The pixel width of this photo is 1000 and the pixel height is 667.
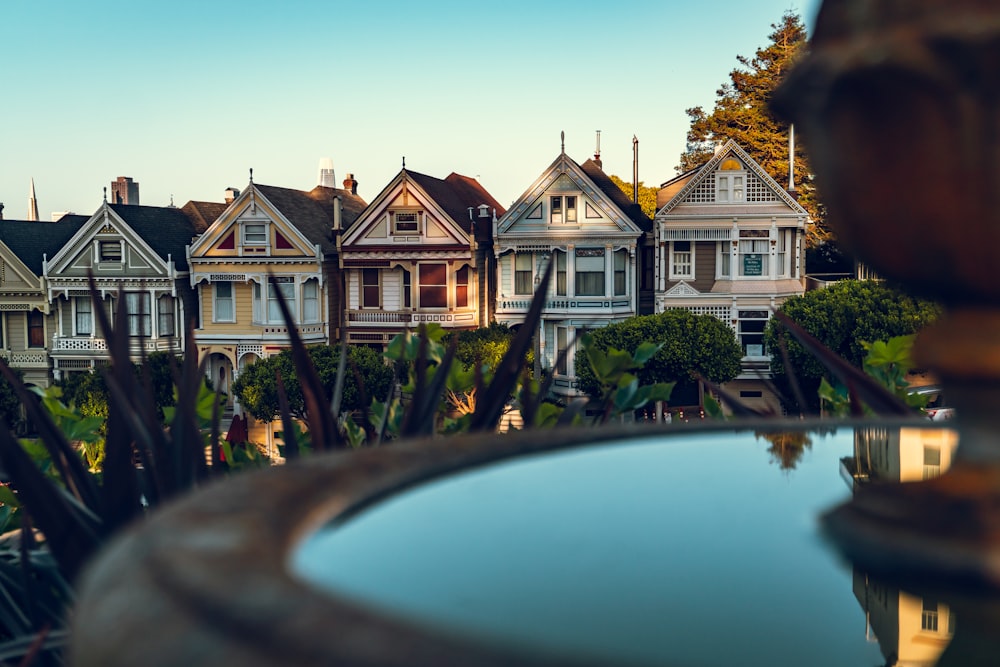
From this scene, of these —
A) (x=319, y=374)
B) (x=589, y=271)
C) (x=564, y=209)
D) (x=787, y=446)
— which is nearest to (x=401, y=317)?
(x=319, y=374)

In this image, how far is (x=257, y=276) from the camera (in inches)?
1519

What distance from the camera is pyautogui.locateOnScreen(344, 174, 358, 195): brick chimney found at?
4894 centimetres

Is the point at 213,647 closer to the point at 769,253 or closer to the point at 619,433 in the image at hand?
the point at 619,433

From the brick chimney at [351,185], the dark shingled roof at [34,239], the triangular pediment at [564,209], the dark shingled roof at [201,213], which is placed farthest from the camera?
the brick chimney at [351,185]

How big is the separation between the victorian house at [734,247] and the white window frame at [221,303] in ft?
53.8

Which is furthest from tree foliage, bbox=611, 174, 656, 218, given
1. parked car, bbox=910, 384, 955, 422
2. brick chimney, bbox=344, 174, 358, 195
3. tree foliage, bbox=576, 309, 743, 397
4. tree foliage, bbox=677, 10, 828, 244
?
parked car, bbox=910, 384, 955, 422

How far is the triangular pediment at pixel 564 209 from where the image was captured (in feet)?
118

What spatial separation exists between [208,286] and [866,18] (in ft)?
129

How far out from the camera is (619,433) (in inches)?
142

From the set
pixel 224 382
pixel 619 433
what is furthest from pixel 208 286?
pixel 619 433

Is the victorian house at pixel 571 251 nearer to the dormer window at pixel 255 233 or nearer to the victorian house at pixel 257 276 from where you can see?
the victorian house at pixel 257 276

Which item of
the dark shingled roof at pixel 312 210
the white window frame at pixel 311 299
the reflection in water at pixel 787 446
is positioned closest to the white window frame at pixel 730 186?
the dark shingled roof at pixel 312 210

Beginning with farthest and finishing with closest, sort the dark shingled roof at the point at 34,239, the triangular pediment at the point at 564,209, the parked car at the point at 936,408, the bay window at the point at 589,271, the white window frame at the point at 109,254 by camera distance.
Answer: the dark shingled roof at the point at 34,239 → the white window frame at the point at 109,254 → the bay window at the point at 589,271 → the triangular pediment at the point at 564,209 → the parked car at the point at 936,408

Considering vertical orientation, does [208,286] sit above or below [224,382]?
above
